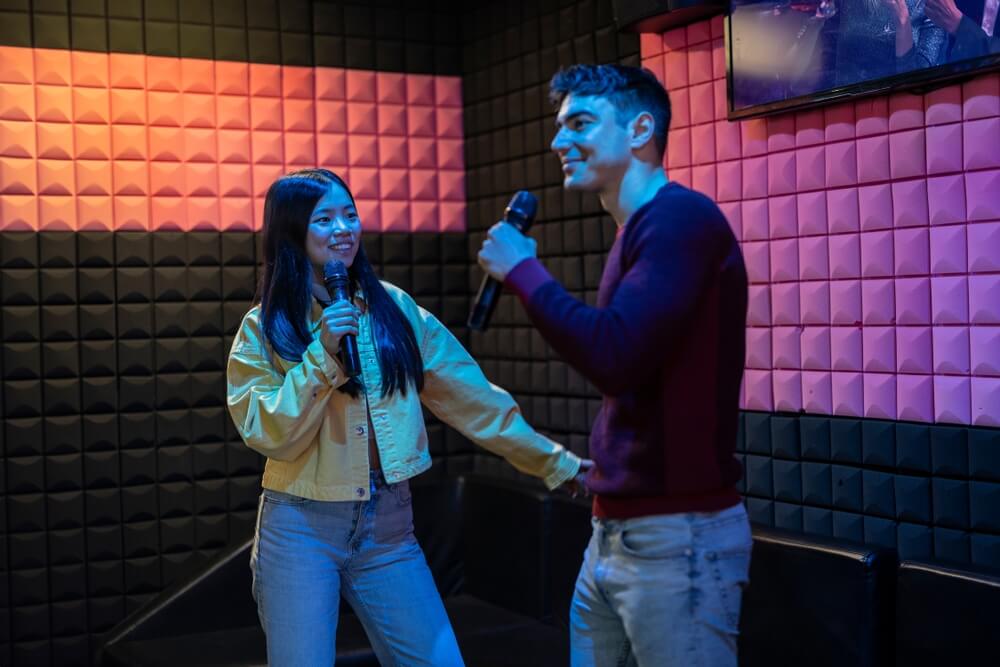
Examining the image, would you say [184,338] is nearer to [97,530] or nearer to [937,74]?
[97,530]

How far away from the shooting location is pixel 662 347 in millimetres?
1801

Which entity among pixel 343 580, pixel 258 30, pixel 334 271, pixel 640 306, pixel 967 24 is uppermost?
pixel 258 30

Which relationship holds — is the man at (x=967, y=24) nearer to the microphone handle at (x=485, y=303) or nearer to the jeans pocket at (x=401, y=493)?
the microphone handle at (x=485, y=303)

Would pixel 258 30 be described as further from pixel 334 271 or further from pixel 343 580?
pixel 343 580

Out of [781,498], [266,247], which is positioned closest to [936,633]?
[781,498]

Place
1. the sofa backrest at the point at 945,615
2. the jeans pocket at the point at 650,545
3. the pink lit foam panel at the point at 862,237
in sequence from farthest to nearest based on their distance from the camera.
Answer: the pink lit foam panel at the point at 862,237 → the sofa backrest at the point at 945,615 → the jeans pocket at the point at 650,545

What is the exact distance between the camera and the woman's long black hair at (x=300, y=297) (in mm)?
2771

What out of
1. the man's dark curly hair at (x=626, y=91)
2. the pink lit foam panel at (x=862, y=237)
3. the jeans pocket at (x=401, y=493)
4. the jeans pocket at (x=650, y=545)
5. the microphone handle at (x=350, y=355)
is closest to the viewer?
the jeans pocket at (x=650, y=545)

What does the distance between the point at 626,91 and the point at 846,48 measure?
1707 mm

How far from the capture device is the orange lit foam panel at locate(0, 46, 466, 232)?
461 centimetres

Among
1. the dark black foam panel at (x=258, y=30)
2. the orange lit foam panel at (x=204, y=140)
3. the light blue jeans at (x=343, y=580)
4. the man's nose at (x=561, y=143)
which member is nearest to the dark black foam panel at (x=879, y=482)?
the light blue jeans at (x=343, y=580)

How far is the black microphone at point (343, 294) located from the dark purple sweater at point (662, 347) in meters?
0.74

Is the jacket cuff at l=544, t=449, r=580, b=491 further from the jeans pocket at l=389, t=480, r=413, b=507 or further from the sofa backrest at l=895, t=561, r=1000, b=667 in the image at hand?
the sofa backrest at l=895, t=561, r=1000, b=667

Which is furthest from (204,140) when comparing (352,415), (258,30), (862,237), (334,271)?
(862,237)
